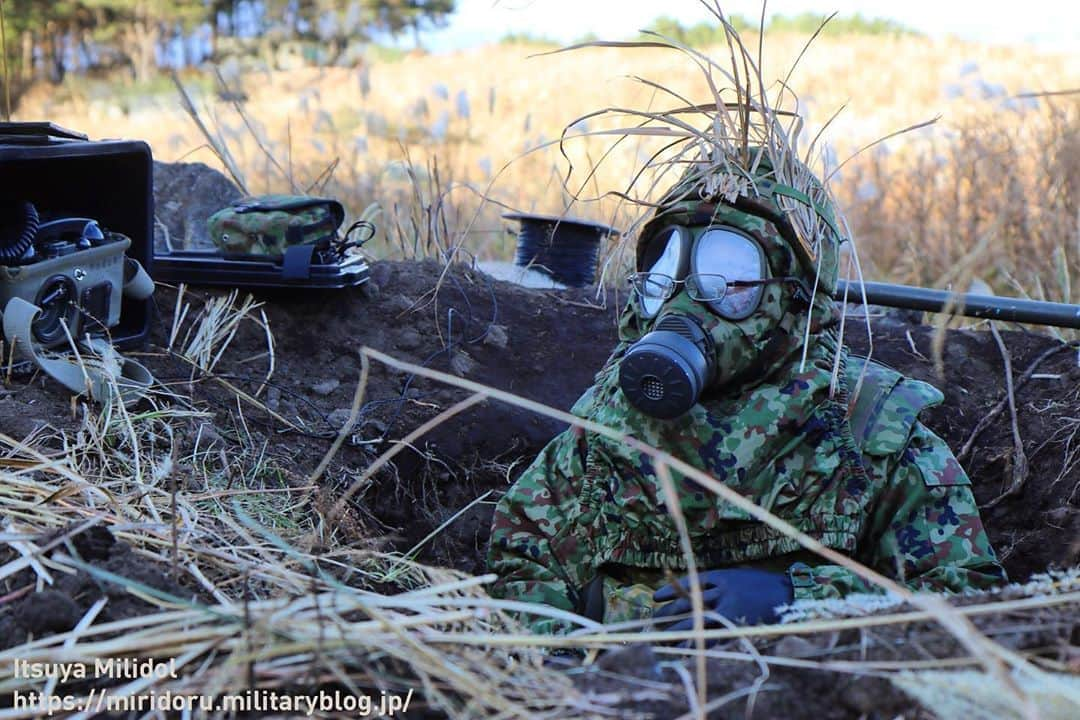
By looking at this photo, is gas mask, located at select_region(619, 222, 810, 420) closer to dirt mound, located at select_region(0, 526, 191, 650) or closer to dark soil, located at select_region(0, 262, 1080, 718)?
dark soil, located at select_region(0, 262, 1080, 718)

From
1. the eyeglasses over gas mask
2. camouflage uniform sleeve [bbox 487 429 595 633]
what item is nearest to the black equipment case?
camouflage uniform sleeve [bbox 487 429 595 633]

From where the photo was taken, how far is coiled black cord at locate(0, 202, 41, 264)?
284 cm

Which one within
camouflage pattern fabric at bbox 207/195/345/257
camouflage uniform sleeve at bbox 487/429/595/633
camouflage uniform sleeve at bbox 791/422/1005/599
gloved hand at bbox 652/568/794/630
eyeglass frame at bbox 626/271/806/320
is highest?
eyeglass frame at bbox 626/271/806/320

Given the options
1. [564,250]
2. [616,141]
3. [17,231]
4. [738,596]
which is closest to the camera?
[738,596]

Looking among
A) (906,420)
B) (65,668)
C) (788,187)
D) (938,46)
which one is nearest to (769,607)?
(906,420)

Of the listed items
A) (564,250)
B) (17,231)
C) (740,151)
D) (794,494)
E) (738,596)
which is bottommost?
(738,596)

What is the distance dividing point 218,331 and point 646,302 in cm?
167

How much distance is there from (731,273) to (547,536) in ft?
2.83

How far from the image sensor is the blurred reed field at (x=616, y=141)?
5.66 metres

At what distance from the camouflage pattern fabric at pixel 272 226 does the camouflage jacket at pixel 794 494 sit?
158 cm

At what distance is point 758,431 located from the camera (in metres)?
2.59

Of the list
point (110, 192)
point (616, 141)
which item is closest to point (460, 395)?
point (616, 141)

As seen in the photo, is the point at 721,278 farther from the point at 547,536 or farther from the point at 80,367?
the point at 80,367

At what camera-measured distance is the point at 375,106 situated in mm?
12820
